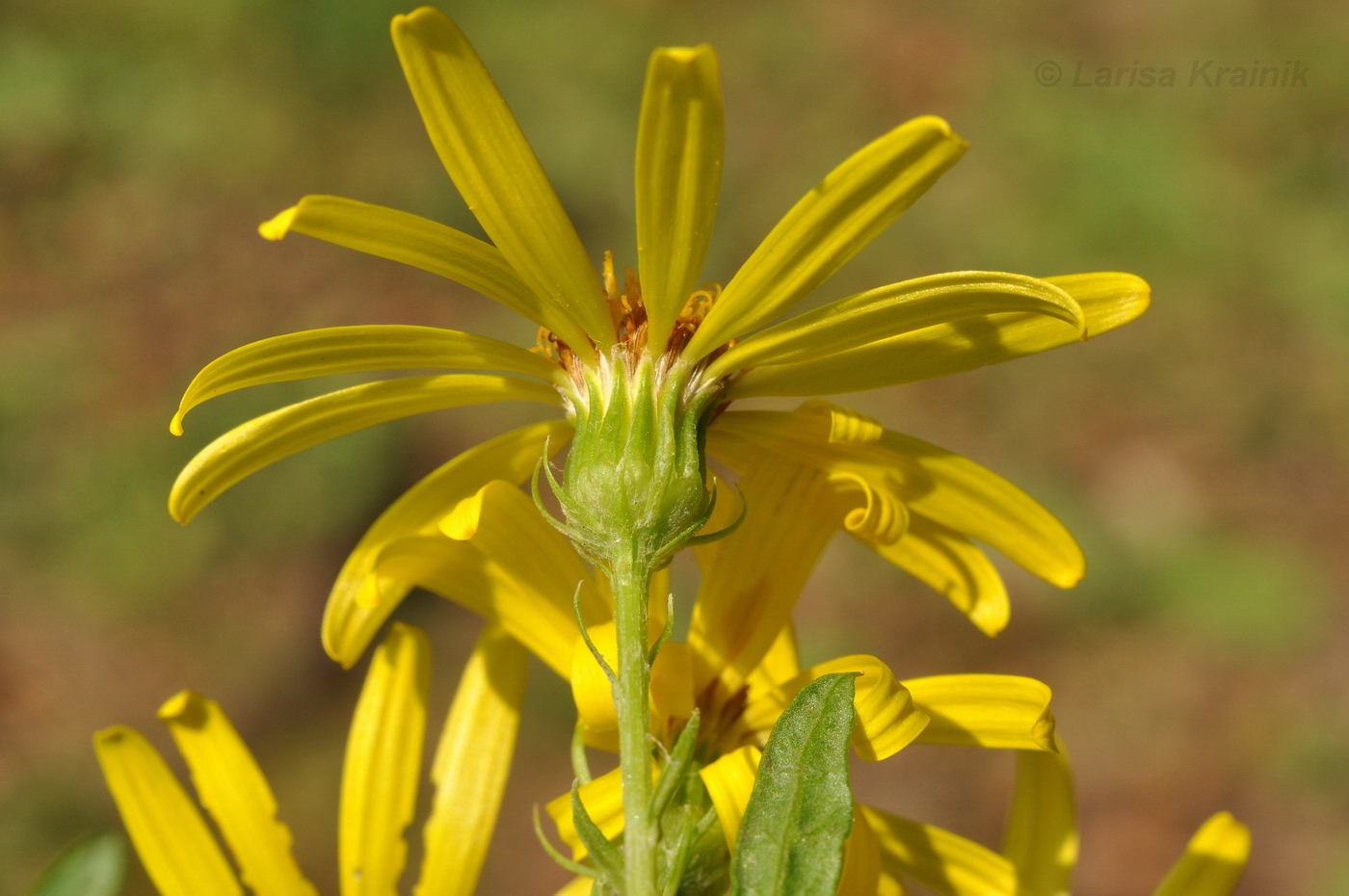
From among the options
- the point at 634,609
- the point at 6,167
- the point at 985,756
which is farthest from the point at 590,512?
the point at 6,167

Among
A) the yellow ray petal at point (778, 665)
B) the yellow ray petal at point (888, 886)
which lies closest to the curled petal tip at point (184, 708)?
the yellow ray petal at point (778, 665)

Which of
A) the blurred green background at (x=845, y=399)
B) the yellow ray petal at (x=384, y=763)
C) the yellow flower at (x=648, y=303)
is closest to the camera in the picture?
the yellow flower at (x=648, y=303)

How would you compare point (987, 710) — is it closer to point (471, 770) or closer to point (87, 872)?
point (471, 770)

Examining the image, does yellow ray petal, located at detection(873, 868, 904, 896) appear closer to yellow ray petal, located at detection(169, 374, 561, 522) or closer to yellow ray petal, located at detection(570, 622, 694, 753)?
yellow ray petal, located at detection(570, 622, 694, 753)

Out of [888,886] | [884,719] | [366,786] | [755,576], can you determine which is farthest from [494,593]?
[888,886]

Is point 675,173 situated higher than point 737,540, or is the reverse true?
point 675,173

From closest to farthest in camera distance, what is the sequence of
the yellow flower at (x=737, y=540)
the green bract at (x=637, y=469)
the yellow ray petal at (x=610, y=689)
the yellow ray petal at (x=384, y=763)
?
the green bract at (x=637, y=469)
the yellow ray petal at (x=610, y=689)
the yellow flower at (x=737, y=540)
the yellow ray petal at (x=384, y=763)

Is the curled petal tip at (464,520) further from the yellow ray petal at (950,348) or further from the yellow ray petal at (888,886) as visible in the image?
the yellow ray petal at (888,886)
